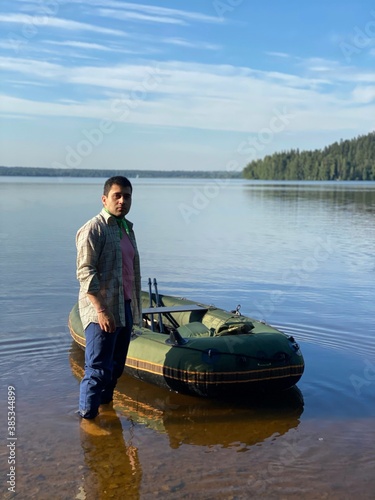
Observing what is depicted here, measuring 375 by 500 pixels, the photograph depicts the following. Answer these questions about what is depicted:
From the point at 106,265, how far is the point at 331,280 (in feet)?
30.3

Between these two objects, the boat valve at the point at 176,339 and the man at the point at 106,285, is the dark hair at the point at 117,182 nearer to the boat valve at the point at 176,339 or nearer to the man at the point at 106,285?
the man at the point at 106,285

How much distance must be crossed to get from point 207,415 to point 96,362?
4.73 feet

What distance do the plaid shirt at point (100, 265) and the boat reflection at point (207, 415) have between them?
123 cm

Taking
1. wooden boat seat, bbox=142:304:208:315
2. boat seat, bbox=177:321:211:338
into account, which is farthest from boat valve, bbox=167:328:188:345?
wooden boat seat, bbox=142:304:208:315

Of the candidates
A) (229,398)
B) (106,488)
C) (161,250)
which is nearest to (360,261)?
(161,250)

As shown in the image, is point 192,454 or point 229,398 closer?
point 192,454

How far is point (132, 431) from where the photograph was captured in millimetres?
5699

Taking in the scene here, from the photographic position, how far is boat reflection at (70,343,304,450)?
5660 mm

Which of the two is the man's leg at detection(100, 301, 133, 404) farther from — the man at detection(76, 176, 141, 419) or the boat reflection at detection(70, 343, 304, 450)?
the boat reflection at detection(70, 343, 304, 450)

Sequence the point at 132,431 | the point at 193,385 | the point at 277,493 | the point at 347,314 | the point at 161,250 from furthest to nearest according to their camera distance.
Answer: the point at 161,250, the point at 347,314, the point at 193,385, the point at 132,431, the point at 277,493

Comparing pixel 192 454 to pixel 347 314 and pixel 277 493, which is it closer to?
pixel 277 493

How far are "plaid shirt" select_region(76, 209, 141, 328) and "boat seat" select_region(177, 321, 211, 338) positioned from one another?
2.14 meters

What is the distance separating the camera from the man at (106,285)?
5.11 metres

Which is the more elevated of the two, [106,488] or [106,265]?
[106,265]
